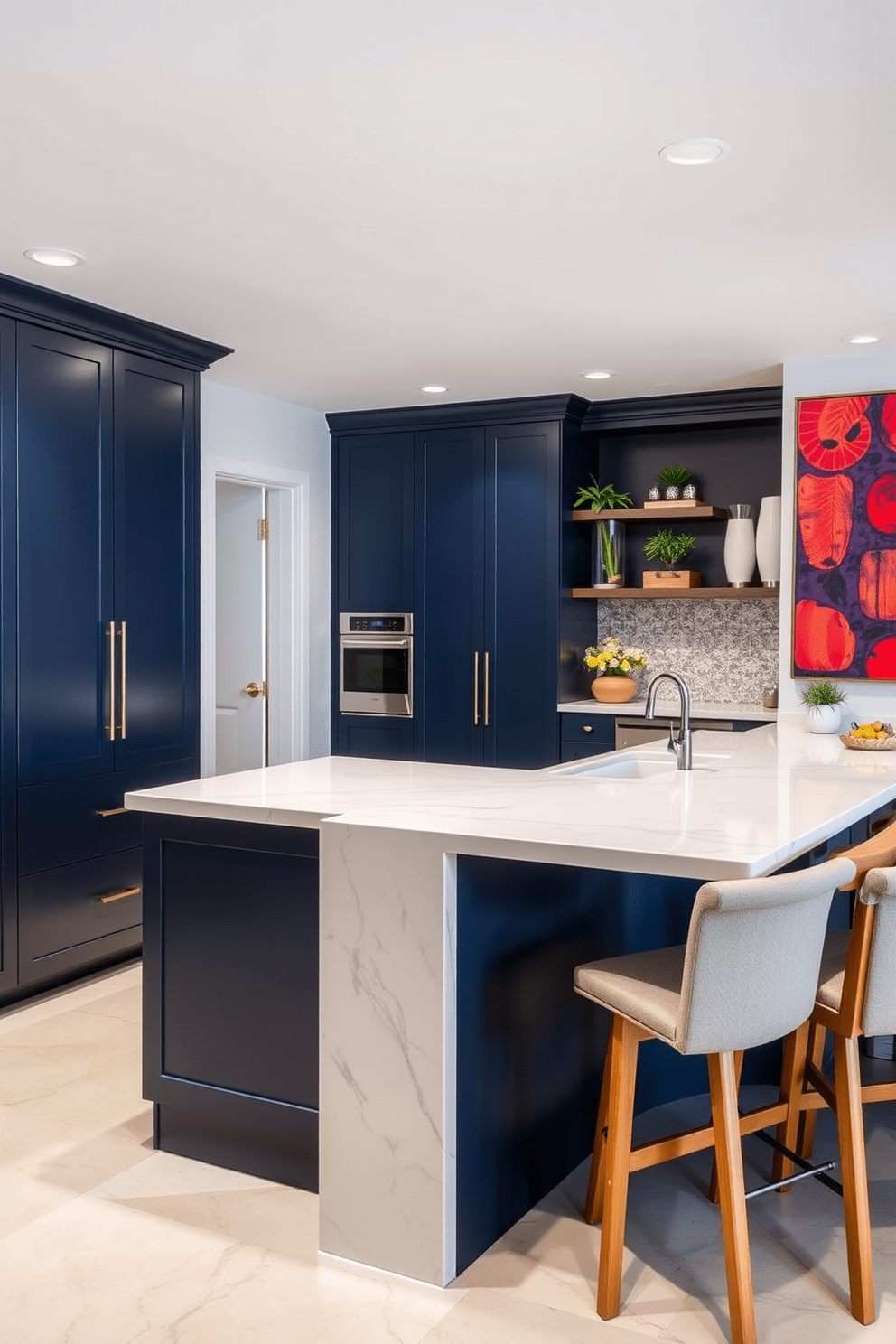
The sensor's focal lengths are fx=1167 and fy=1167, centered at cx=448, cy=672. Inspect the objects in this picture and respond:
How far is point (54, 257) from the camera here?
11.8 ft

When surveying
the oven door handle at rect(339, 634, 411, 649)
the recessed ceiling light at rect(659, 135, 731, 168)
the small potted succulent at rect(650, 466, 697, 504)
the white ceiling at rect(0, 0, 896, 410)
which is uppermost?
the white ceiling at rect(0, 0, 896, 410)

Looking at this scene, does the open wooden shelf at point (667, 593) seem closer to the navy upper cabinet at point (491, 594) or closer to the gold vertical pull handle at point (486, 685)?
the navy upper cabinet at point (491, 594)

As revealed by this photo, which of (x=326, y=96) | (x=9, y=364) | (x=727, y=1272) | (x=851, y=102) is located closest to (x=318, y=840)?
(x=727, y=1272)

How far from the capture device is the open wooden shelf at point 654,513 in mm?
5723

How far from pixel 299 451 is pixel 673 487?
1936 millimetres

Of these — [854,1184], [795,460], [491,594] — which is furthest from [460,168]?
[491,594]

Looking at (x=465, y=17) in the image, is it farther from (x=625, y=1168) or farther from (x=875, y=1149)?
(x=875, y=1149)

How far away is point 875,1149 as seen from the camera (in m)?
2.93

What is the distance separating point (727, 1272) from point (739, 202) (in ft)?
8.36

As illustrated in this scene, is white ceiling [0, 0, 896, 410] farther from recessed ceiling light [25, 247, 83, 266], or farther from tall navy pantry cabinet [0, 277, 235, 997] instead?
tall navy pantry cabinet [0, 277, 235, 997]

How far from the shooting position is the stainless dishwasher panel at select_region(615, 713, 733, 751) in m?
5.48

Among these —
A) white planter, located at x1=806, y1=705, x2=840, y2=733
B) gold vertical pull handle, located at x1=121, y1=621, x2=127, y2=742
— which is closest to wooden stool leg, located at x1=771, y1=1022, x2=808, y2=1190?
white planter, located at x1=806, y1=705, x2=840, y2=733

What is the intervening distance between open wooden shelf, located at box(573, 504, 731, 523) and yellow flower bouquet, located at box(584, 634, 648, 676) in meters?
0.63

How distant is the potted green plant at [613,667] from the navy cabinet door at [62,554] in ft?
8.19
